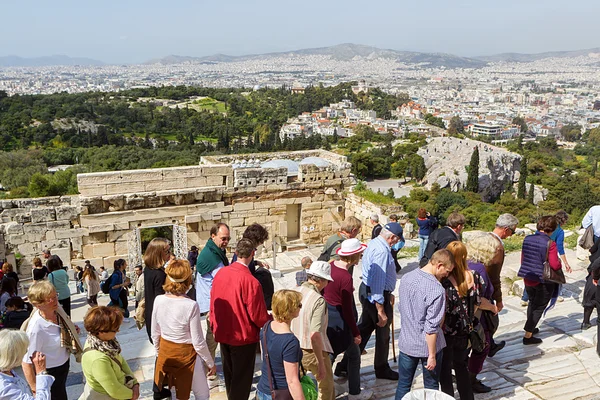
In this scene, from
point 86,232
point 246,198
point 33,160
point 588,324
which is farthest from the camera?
point 33,160

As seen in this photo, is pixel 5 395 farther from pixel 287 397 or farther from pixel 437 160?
pixel 437 160

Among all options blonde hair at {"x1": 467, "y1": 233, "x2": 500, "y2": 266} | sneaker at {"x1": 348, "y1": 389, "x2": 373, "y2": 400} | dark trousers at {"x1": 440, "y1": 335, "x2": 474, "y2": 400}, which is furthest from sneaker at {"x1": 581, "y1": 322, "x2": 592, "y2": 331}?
sneaker at {"x1": 348, "y1": 389, "x2": 373, "y2": 400}

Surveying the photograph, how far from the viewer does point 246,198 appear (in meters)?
13.9

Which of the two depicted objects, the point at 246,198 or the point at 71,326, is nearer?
the point at 71,326

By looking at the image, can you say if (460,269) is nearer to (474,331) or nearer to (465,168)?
(474,331)

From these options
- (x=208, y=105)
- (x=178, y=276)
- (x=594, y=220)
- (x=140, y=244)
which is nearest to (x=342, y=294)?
(x=178, y=276)

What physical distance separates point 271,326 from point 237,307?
2.12 ft

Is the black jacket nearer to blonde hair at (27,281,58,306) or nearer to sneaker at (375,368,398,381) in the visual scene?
sneaker at (375,368,398,381)

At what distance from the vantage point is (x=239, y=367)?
15.5ft

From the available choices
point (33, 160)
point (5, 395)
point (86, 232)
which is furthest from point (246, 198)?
point (33, 160)

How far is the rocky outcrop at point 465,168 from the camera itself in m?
87.9

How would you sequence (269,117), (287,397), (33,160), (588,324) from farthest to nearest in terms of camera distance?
1. (269,117)
2. (33,160)
3. (588,324)
4. (287,397)

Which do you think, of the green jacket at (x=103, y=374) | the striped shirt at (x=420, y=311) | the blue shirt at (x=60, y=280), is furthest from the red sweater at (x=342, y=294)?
the blue shirt at (x=60, y=280)

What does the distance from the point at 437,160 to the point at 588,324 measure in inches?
3660
